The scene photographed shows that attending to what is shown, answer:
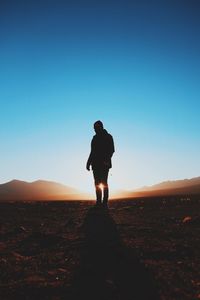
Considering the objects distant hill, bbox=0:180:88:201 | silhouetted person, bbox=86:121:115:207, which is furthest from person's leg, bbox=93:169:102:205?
distant hill, bbox=0:180:88:201

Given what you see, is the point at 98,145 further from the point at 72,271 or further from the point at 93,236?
the point at 72,271

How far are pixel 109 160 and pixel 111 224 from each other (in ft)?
13.4

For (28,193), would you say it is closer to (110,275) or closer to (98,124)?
(98,124)

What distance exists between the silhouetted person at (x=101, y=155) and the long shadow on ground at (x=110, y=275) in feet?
18.2

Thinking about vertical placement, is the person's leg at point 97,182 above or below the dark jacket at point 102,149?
below

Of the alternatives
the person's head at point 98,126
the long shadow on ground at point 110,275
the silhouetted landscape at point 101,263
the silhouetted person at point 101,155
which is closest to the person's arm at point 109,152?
the silhouetted person at point 101,155

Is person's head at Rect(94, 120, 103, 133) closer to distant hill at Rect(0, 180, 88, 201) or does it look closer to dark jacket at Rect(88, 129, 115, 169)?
dark jacket at Rect(88, 129, 115, 169)

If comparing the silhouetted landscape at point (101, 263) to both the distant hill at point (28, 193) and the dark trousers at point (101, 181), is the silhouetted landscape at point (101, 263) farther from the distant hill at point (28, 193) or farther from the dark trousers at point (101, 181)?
the distant hill at point (28, 193)

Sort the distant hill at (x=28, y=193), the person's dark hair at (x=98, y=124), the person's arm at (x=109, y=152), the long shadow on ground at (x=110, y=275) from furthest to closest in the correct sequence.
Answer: the distant hill at (x=28, y=193) → the person's arm at (x=109, y=152) → the person's dark hair at (x=98, y=124) → the long shadow on ground at (x=110, y=275)

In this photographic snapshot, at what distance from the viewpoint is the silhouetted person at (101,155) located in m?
10.2

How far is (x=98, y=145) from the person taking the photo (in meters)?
10.2

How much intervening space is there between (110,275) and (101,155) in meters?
7.25

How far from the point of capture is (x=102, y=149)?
400 inches

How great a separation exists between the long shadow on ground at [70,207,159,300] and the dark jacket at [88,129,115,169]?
563 cm
